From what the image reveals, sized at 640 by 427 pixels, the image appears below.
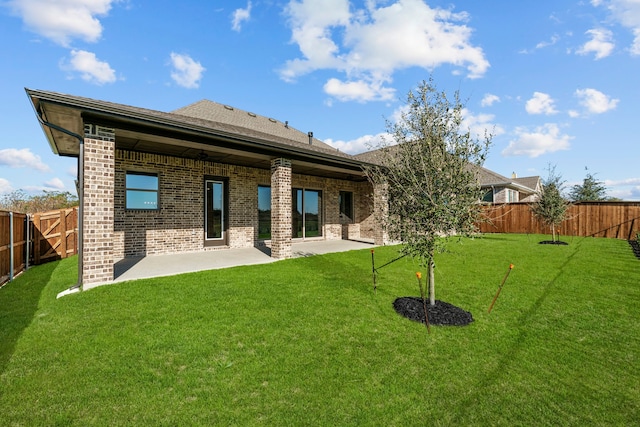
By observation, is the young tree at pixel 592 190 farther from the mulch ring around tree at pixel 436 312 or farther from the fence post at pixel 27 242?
the fence post at pixel 27 242

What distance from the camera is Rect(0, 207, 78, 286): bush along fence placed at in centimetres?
658

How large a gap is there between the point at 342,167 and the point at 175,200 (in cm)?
572

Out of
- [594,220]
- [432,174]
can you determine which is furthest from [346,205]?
[594,220]

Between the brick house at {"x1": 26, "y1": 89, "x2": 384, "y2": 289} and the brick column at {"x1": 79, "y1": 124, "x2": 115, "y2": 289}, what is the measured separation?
0.02 metres

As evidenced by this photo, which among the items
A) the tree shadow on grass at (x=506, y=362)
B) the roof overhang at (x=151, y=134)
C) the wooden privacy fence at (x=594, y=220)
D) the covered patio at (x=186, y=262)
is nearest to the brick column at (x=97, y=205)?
the roof overhang at (x=151, y=134)

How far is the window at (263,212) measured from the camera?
36.6 ft

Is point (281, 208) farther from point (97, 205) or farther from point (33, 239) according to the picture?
point (33, 239)

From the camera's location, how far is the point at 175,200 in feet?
30.2

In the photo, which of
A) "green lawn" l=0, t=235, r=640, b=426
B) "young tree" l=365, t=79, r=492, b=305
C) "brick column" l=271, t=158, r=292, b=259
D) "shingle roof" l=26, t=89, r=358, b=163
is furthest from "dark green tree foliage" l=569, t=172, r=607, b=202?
"young tree" l=365, t=79, r=492, b=305

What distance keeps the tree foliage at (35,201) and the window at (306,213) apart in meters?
16.2

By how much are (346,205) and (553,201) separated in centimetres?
958

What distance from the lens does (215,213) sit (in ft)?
33.3

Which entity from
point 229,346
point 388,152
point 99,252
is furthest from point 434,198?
point 99,252

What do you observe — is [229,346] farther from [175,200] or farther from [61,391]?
[175,200]
